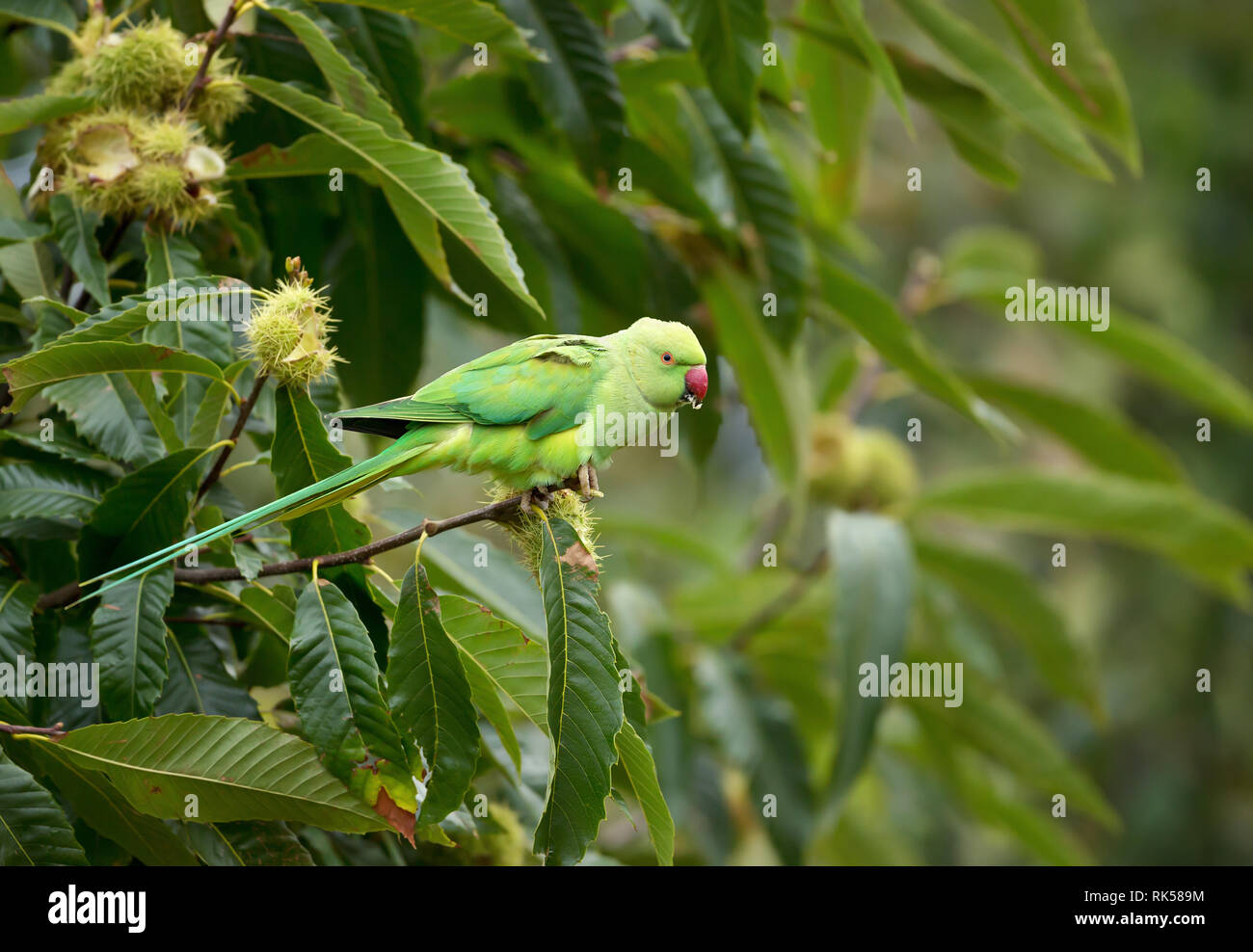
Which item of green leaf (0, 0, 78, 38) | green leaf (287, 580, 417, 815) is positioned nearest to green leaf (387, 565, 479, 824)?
green leaf (287, 580, 417, 815)

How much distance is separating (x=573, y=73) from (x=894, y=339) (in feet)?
3.61

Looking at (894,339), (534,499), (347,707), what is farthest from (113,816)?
(894,339)

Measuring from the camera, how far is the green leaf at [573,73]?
2449 millimetres

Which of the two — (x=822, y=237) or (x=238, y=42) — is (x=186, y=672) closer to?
(x=238, y=42)

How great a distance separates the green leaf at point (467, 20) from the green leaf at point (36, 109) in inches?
21.0

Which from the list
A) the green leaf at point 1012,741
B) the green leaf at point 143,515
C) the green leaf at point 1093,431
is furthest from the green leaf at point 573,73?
the green leaf at point 1012,741

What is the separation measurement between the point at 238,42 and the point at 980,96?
1831 mm

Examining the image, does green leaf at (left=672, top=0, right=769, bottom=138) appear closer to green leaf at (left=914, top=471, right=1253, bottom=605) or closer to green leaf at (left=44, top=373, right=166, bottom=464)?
green leaf at (left=44, top=373, right=166, bottom=464)

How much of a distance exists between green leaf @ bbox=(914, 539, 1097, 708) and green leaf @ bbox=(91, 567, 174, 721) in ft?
9.50

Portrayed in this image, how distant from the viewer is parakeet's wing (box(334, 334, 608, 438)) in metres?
1.60

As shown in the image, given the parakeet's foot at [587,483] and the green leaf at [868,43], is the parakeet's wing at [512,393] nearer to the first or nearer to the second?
the parakeet's foot at [587,483]

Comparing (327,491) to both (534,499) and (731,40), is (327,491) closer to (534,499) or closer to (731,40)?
(534,499)

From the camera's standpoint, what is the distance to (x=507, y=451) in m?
1.61
